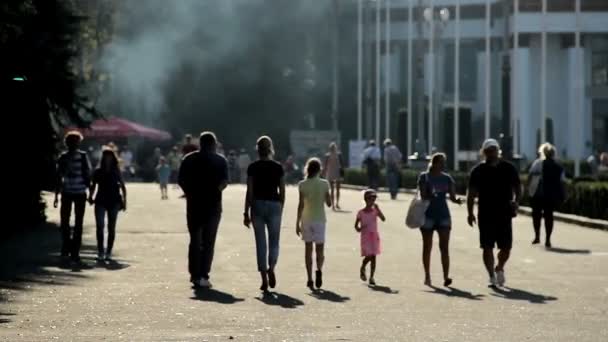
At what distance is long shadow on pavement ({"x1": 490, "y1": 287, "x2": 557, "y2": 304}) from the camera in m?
18.4

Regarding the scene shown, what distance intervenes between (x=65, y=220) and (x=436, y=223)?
5.61 metres

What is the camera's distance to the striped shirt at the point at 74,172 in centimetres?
2388

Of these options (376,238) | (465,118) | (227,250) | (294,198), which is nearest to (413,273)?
(376,238)

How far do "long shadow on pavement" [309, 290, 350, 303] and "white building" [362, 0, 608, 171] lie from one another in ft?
155

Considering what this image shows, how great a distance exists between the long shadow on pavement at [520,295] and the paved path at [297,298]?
1 cm

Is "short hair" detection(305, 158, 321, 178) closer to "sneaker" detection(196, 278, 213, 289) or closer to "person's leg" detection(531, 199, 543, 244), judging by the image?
"sneaker" detection(196, 278, 213, 289)

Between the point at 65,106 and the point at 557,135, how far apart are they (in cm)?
5459

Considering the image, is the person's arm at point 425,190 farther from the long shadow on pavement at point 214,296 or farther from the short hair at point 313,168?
the long shadow on pavement at point 214,296

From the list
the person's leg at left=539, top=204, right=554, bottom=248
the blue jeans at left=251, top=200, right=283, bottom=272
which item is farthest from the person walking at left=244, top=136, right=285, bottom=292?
the person's leg at left=539, top=204, right=554, bottom=248

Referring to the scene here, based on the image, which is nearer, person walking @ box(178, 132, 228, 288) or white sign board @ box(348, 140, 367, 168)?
person walking @ box(178, 132, 228, 288)

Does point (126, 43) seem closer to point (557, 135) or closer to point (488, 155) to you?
point (557, 135)

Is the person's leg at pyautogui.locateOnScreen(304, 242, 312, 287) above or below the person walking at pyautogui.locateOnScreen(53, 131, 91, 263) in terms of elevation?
below

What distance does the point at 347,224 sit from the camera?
34.3 metres

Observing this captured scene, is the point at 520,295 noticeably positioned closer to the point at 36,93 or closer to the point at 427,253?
the point at 427,253
